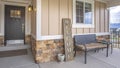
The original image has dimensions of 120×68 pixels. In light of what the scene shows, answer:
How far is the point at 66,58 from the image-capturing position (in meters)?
3.51

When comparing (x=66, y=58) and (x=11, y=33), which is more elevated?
(x=11, y=33)

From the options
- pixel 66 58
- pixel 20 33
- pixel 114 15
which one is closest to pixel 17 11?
pixel 20 33

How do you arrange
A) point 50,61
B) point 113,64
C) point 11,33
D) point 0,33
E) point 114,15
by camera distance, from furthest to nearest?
point 114,15
point 11,33
point 0,33
point 50,61
point 113,64

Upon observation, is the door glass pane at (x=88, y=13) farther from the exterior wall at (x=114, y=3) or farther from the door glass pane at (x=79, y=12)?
the exterior wall at (x=114, y=3)

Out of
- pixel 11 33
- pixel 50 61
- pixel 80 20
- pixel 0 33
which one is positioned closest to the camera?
pixel 50 61

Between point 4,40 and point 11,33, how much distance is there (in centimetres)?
51

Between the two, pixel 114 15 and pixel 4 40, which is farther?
pixel 114 15

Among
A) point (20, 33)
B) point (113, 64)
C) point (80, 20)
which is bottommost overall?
point (113, 64)

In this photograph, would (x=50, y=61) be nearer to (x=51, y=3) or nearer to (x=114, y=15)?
(x=51, y=3)

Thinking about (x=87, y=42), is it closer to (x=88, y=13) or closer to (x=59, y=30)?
(x=88, y=13)

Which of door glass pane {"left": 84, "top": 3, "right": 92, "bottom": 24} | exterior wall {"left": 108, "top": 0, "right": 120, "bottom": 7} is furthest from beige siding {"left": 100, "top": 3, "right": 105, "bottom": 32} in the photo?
door glass pane {"left": 84, "top": 3, "right": 92, "bottom": 24}

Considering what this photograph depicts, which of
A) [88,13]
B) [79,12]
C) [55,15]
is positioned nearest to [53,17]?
[55,15]

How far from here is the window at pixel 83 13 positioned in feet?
13.3

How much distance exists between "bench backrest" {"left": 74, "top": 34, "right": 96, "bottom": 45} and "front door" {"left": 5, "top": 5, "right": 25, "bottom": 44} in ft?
11.1
